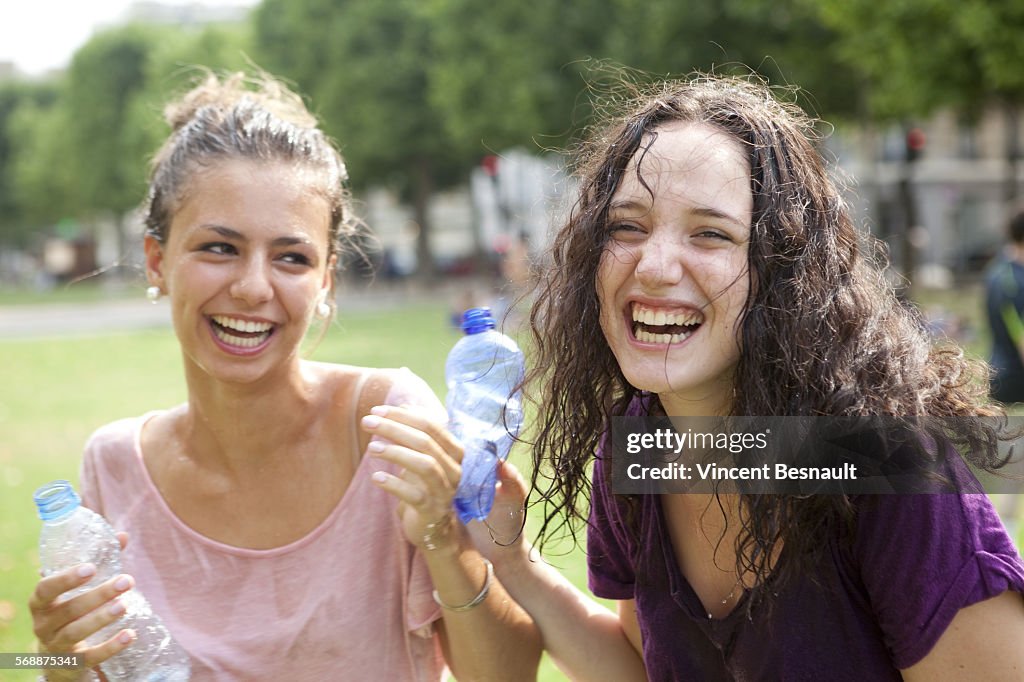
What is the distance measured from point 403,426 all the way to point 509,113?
27921 mm

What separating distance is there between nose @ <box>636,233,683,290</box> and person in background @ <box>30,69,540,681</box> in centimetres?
68

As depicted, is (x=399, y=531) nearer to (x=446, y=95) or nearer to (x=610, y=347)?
(x=610, y=347)

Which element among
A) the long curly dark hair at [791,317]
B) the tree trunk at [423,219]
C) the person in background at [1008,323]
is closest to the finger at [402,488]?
the long curly dark hair at [791,317]

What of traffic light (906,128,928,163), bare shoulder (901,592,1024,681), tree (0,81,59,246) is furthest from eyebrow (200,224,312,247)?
tree (0,81,59,246)

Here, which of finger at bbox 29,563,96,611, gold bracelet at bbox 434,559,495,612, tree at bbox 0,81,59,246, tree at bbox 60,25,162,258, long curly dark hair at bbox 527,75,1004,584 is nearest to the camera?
long curly dark hair at bbox 527,75,1004,584

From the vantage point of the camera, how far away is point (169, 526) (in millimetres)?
2635

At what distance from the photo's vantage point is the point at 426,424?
Answer: 2.24 meters

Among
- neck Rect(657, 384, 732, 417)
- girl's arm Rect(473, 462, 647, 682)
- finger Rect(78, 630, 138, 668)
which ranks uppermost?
neck Rect(657, 384, 732, 417)

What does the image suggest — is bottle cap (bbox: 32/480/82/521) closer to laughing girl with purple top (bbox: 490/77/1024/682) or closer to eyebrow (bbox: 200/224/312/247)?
eyebrow (bbox: 200/224/312/247)

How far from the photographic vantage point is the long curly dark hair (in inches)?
79.8

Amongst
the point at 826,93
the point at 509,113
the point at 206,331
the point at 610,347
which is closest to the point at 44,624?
the point at 206,331

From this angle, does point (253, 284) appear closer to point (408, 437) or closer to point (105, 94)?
point (408, 437)

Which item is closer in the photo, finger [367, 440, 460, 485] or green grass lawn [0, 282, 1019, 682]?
finger [367, 440, 460, 485]

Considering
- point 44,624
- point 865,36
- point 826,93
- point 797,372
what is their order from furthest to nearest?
point 826,93
point 865,36
point 44,624
point 797,372
